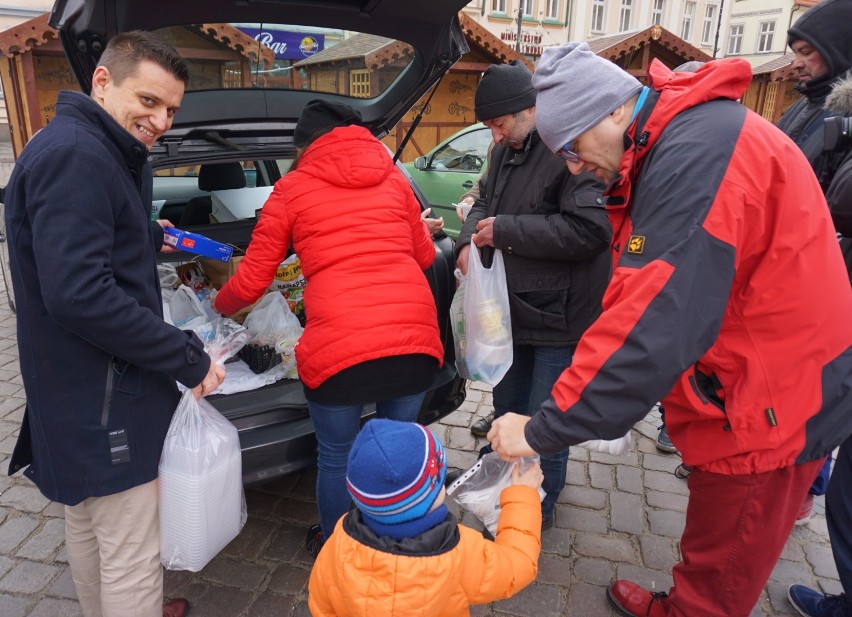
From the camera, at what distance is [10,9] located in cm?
2250

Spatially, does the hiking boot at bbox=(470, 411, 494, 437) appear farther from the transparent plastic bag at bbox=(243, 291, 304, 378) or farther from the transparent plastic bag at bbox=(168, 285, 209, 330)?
the transparent plastic bag at bbox=(168, 285, 209, 330)

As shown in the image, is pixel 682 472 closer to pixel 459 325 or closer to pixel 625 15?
pixel 459 325

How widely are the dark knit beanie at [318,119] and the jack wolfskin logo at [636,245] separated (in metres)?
1.13

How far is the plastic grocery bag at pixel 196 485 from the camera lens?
177 centimetres

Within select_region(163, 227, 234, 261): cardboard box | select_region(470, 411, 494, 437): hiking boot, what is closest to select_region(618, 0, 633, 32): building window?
select_region(470, 411, 494, 437): hiking boot

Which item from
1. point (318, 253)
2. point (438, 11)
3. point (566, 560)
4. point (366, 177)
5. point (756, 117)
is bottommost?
point (566, 560)

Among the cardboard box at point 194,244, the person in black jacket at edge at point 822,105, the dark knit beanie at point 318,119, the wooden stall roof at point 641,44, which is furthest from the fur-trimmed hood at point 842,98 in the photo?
the wooden stall roof at point 641,44

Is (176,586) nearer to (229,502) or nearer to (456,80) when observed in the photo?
(229,502)

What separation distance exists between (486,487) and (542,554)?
0.93 m

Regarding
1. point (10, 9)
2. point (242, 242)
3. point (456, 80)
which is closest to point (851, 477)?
point (242, 242)

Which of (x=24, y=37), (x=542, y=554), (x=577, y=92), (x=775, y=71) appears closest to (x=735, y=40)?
(x=775, y=71)

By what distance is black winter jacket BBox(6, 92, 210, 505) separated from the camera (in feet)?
4.58

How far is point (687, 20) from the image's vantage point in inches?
1362

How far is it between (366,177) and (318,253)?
0.96 feet
